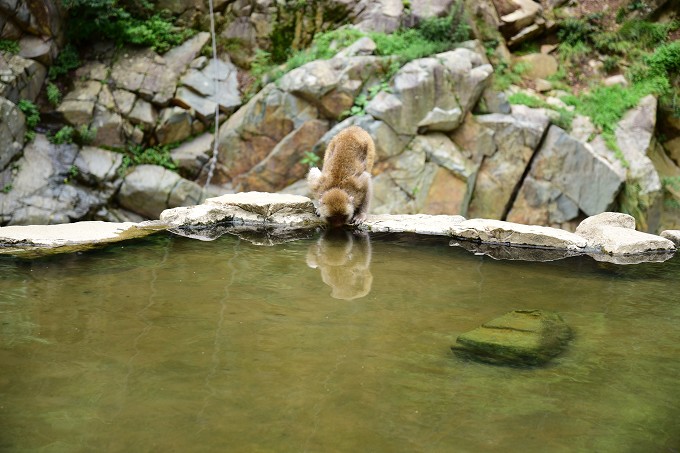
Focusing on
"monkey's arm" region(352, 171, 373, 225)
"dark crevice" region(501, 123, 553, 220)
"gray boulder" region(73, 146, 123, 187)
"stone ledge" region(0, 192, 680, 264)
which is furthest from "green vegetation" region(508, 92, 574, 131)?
"gray boulder" region(73, 146, 123, 187)

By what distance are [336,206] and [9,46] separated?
10430 mm

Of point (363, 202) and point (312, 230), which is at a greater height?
point (363, 202)

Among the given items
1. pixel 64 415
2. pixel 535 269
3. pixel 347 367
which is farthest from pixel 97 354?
pixel 535 269

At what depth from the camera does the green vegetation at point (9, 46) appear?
13.3 meters

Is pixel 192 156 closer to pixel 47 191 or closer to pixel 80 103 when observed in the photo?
pixel 80 103

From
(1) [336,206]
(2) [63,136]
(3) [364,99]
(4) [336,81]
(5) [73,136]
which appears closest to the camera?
(1) [336,206]

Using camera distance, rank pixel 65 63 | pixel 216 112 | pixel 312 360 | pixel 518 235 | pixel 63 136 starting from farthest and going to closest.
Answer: pixel 216 112
pixel 65 63
pixel 63 136
pixel 518 235
pixel 312 360

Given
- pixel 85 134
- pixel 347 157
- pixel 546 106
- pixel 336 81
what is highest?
pixel 336 81

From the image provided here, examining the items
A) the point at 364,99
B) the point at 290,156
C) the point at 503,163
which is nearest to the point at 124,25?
the point at 290,156

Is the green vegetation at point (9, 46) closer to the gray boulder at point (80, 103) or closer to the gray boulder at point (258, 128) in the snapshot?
the gray boulder at point (80, 103)

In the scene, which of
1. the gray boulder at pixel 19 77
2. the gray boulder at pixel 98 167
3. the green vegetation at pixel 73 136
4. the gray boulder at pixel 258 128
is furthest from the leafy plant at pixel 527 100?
the gray boulder at pixel 19 77

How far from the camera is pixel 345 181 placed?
709 centimetres

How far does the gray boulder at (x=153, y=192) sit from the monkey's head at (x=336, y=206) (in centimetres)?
720

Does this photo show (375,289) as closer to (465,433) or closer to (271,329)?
(271,329)
